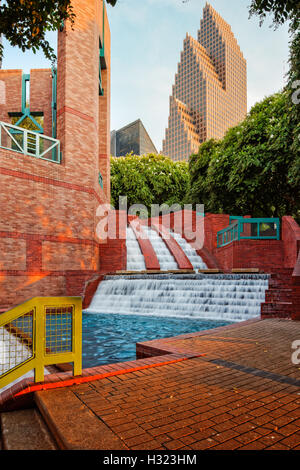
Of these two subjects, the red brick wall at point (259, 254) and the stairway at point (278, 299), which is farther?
the red brick wall at point (259, 254)

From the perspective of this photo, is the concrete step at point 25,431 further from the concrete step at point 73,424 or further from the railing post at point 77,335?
the railing post at point 77,335

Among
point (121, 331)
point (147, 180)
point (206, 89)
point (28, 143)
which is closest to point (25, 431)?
point (121, 331)

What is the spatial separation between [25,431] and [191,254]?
790 inches

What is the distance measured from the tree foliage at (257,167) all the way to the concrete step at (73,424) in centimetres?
1444

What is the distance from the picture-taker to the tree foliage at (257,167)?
18.9m

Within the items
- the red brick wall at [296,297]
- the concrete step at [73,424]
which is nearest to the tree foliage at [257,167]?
the red brick wall at [296,297]

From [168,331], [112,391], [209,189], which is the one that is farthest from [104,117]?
[112,391]

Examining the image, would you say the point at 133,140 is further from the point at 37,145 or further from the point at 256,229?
the point at 37,145

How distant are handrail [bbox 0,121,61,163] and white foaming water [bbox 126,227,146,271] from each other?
7.50 meters

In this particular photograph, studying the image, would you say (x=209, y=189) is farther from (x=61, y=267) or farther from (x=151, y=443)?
(x=151, y=443)

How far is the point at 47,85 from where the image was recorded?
2012 cm

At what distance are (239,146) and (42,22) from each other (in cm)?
1967

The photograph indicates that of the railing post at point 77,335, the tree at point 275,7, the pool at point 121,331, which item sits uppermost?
the tree at point 275,7

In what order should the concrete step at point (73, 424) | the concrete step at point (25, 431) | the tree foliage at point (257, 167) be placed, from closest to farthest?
the concrete step at point (73, 424)
the concrete step at point (25, 431)
the tree foliage at point (257, 167)
